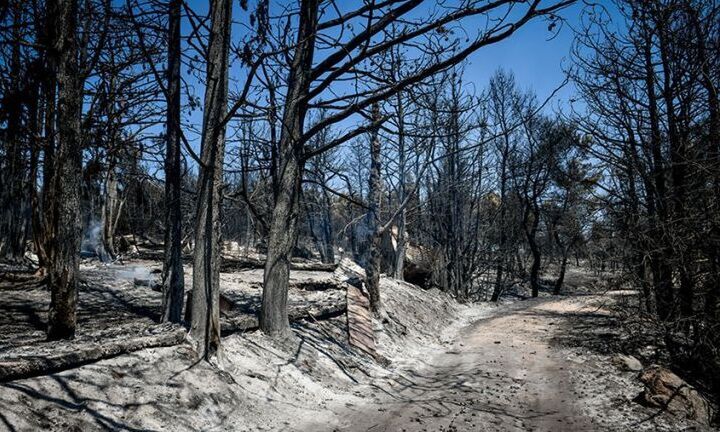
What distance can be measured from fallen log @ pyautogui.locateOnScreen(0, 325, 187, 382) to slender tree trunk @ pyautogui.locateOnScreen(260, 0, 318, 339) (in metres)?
1.55

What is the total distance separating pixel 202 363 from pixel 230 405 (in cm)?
61

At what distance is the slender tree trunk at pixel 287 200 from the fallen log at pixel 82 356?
1.55 metres

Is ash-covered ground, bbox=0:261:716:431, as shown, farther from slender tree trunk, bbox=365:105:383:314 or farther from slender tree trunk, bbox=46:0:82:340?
slender tree trunk, bbox=365:105:383:314

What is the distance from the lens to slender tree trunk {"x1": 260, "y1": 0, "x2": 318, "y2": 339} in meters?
6.50

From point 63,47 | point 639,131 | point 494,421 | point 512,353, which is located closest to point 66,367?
point 63,47

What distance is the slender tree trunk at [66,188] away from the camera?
15.4ft

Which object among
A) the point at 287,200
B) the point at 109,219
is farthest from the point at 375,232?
the point at 109,219

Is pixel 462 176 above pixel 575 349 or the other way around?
above

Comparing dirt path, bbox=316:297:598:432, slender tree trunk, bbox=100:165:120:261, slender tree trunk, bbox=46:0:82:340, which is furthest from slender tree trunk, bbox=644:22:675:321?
slender tree trunk, bbox=100:165:120:261

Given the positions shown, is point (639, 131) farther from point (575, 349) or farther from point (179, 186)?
point (179, 186)

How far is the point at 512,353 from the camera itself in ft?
28.6

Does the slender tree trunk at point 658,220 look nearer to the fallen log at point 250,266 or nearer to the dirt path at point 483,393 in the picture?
the dirt path at point 483,393

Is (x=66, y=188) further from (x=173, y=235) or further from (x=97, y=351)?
(x=97, y=351)

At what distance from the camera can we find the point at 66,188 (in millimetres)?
4715
